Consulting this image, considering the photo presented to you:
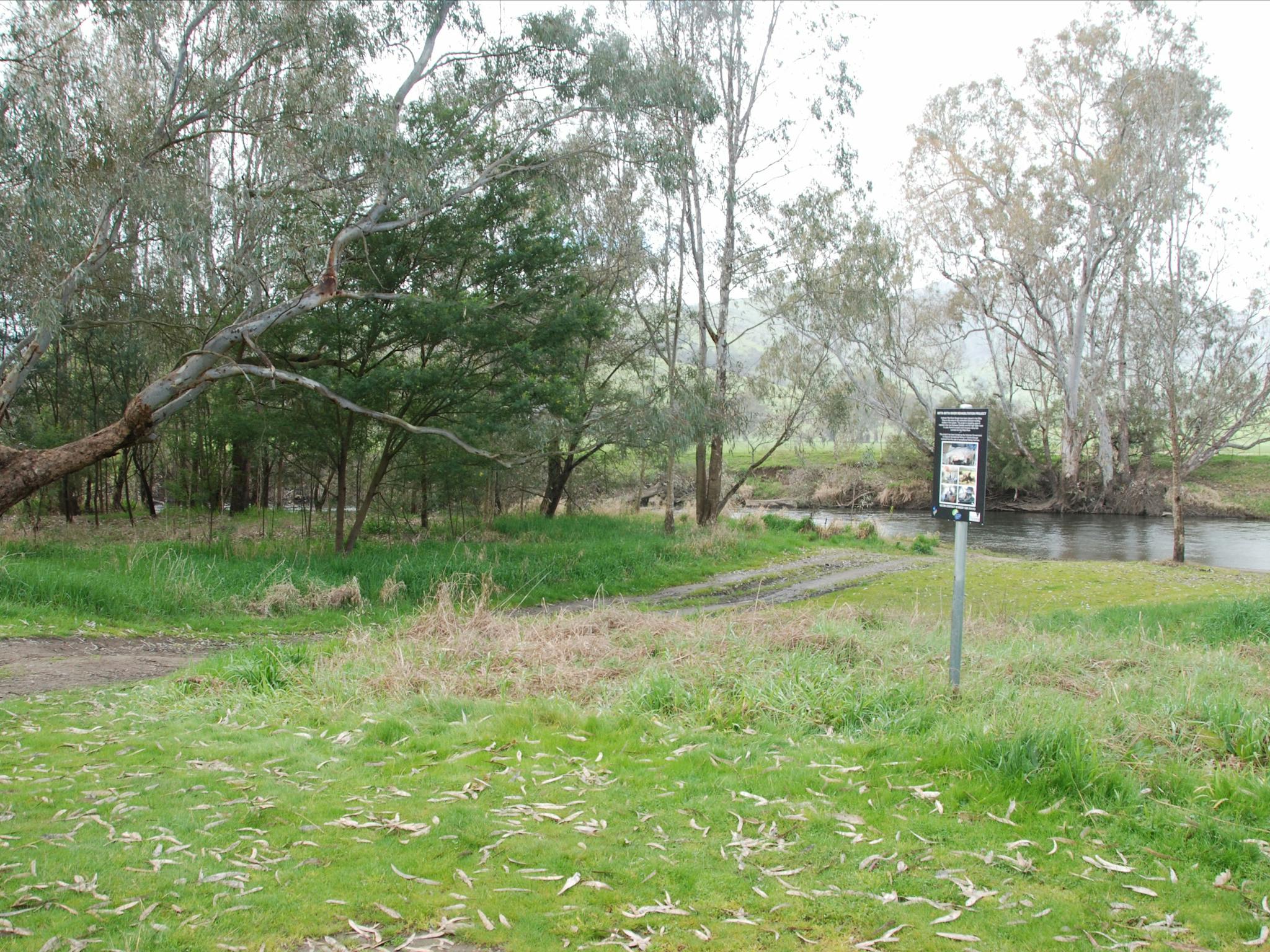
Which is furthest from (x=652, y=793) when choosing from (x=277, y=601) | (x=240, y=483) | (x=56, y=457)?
(x=240, y=483)

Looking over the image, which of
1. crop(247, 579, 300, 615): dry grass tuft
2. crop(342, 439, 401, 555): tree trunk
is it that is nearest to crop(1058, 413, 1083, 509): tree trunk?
crop(342, 439, 401, 555): tree trunk

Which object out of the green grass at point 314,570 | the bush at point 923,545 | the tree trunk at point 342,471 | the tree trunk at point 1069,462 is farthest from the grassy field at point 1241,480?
the tree trunk at point 342,471

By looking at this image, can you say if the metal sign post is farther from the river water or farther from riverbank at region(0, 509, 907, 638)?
the river water

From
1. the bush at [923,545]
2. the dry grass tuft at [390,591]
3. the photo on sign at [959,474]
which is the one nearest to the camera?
the photo on sign at [959,474]

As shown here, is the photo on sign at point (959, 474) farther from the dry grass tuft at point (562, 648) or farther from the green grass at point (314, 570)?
the green grass at point (314, 570)

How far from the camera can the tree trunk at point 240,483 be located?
76.4ft

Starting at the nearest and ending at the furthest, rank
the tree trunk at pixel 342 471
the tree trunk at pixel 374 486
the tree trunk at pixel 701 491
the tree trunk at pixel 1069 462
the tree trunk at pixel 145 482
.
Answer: the tree trunk at pixel 342 471 < the tree trunk at pixel 374 486 < the tree trunk at pixel 145 482 < the tree trunk at pixel 701 491 < the tree trunk at pixel 1069 462

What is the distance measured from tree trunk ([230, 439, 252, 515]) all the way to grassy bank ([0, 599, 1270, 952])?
16714mm

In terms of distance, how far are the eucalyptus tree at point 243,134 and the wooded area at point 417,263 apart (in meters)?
0.07

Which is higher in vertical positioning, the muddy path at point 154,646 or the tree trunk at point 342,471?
the tree trunk at point 342,471

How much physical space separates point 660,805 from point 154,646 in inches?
329

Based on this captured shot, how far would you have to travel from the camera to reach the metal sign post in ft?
21.0

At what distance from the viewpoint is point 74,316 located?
1656cm

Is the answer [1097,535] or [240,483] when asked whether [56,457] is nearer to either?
[240,483]
